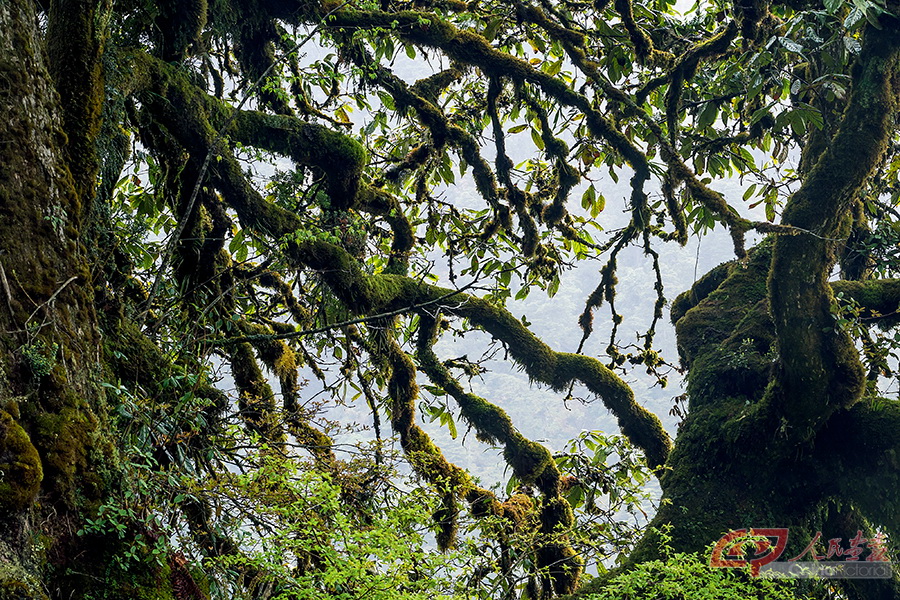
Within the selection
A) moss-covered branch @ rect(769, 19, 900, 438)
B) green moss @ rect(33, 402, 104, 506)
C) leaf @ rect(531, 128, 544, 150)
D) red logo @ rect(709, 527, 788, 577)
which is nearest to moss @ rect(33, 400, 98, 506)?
green moss @ rect(33, 402, 104, 506)

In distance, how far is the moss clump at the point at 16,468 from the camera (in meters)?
1.65

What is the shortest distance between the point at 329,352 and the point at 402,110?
5.77 feet

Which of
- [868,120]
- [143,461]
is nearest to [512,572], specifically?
[143,461]

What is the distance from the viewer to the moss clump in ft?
5.43

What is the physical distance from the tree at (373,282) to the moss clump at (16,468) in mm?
11

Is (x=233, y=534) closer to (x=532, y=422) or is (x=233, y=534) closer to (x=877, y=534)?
(x=877, y=534)

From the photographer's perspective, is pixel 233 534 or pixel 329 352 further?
pixel 329 352

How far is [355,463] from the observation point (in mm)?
2938

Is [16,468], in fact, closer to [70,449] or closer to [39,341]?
[70,449]

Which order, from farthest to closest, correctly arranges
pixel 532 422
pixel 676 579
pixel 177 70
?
pixel 532 422 → pixel 177 70 → pixel 676 579

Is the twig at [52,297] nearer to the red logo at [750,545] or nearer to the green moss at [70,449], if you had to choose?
the green moss at [70,449]

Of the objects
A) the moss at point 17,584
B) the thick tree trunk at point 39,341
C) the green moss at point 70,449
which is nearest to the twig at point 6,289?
the thick tree trunk at point 39,341

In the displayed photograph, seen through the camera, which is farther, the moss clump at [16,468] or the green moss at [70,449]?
the green moss at [70,449]

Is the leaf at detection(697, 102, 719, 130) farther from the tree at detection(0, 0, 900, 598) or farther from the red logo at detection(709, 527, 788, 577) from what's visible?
the red logo at detection(709, 527, 788, 577)
